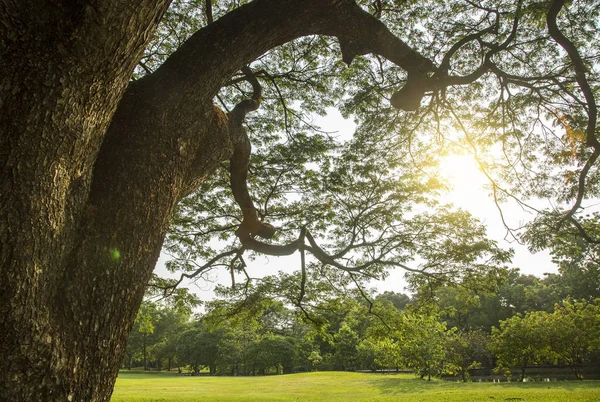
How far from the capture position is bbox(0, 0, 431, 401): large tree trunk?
1.62 m

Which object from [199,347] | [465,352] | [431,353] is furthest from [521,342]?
[199,347]

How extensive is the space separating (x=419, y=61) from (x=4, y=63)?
3.99 meters

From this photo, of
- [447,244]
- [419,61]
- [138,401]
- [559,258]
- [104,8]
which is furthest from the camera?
[138,401]

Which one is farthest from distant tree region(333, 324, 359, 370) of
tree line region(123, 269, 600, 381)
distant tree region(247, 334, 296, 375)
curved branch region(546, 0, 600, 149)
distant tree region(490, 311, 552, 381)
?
curved branch region(546, 0, 600, 149)

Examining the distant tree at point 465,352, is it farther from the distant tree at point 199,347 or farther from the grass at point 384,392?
the distant tree at point 199,347

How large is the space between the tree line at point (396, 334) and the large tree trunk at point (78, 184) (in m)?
8.29

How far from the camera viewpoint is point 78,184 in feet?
6.55

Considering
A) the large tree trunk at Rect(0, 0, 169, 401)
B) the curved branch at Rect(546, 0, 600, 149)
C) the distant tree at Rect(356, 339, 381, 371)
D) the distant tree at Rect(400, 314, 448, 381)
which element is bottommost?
the distant tree at Rect(356, 339, 381, 371)

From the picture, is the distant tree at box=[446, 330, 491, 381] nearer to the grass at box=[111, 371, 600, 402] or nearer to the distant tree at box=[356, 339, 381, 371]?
the grass at box=[111, 371, 600, 402]

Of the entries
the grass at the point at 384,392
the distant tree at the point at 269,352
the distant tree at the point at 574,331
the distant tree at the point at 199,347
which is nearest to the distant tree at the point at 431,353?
the grass at the point at 384,392

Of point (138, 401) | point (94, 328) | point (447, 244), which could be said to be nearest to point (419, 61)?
point (94, 328)

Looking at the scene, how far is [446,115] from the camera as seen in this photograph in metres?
7.43

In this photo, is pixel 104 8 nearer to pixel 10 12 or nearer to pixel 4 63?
pixel 10 12

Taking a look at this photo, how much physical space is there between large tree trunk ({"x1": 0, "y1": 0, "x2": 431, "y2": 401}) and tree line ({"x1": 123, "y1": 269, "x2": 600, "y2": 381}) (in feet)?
27.2
